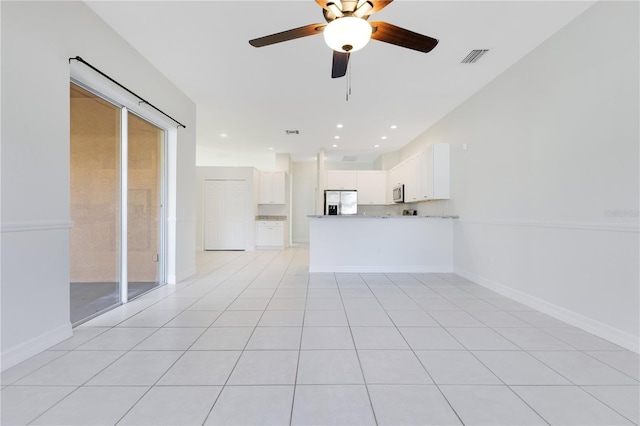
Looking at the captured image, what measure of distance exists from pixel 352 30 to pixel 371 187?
6.35 meters

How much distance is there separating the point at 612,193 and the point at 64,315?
14.5 feet

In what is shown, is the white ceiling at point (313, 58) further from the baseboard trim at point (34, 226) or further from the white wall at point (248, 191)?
the white wall at point (248, 191)

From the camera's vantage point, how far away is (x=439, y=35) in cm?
277

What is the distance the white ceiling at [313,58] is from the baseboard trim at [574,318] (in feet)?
8.67

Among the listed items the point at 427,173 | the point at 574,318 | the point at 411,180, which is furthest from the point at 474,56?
the point at 411,180

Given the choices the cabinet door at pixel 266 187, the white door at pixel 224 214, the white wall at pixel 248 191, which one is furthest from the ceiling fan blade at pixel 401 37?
the cabinet door at pixel 266 187

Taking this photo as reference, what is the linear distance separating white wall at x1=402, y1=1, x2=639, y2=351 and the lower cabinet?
530cm

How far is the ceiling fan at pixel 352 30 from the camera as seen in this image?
180cm

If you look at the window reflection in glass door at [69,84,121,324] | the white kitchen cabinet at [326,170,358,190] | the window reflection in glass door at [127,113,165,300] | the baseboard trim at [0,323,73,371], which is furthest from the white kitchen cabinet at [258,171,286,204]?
the baseboard trim at [0,323,73,371]

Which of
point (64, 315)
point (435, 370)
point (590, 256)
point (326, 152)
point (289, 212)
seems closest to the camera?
point (435, 370)

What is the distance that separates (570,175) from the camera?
8.53ft

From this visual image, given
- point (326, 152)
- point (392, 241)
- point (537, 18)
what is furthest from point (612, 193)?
point (326, 152)

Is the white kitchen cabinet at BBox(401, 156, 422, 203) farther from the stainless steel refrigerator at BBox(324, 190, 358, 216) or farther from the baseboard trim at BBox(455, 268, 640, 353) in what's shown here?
the baseboard trim at BBox(455, 268, 640, 353)

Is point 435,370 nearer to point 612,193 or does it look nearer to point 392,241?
point 612,193
